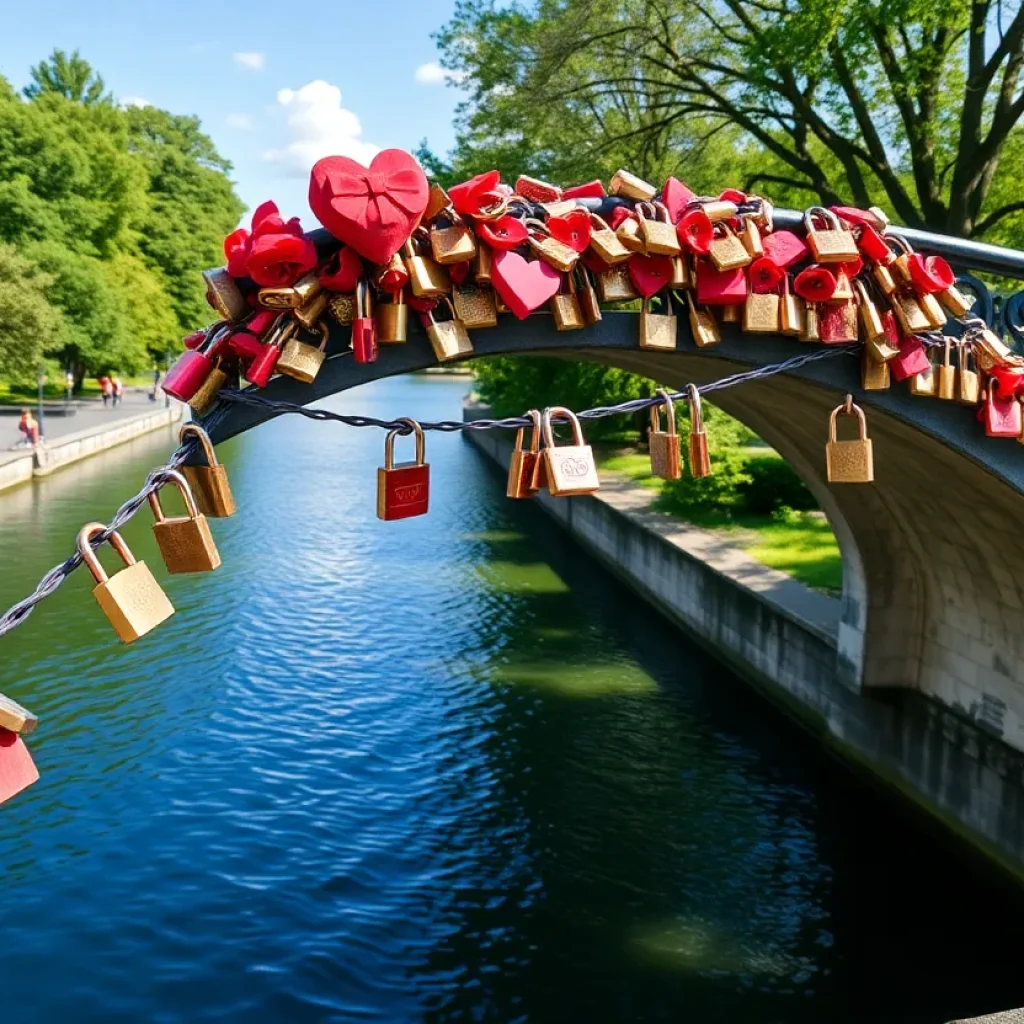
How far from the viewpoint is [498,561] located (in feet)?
75.9

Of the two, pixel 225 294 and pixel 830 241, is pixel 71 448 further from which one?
pixel 830 241

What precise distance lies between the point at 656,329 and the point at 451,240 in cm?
101

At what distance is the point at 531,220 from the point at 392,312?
2.22 feet

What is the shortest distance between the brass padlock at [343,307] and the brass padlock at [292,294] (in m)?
0.10

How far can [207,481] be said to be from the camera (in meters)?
3.87

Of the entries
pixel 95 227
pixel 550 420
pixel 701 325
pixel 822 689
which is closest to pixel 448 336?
pixel 550 420

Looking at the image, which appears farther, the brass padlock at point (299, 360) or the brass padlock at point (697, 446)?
the brass padlock at point (697, 446)

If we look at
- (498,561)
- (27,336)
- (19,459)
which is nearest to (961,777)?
(498,561)

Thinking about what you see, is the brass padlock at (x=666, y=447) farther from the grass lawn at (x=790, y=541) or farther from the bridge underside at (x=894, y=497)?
the grass lawn at (x=790, y=541)

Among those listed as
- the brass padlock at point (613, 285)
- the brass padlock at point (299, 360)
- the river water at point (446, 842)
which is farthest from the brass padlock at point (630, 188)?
the river water at point (446, 842)

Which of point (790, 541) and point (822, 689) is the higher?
point (790, 541)

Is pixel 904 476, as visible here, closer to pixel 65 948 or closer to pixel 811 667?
pixel 811 667

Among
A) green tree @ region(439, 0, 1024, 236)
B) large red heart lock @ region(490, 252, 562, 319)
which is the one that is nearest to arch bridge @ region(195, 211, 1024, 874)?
large red heart lock @ region(490, 252, 562, 319)

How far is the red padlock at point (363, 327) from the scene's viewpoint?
13.4 feet
